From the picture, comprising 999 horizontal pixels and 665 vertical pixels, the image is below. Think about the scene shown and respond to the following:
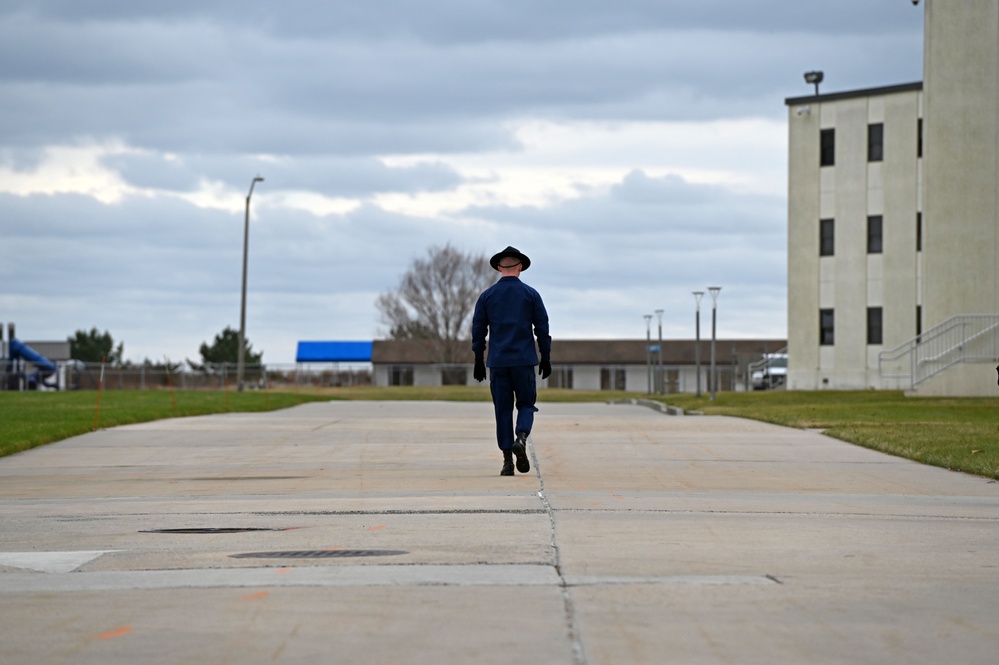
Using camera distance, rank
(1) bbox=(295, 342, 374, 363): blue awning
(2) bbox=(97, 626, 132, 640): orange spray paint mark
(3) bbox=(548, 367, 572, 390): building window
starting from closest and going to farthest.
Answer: (2) bbox=(97, 626, 132, 640): orange spray paint mark, (3) bbox=(548, 367, 572, 390): building window, (1) bbox=(295, 342, 374, 363): blue awning

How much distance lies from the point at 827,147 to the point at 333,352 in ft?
172

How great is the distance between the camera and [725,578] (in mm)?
6320

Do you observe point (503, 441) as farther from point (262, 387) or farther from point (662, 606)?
point (262, 387)

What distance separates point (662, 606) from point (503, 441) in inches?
254

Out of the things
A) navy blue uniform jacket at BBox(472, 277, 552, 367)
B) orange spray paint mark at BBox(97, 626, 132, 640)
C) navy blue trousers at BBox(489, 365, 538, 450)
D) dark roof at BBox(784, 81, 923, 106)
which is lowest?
orange spray paint mark at BBox(97, 626, 132, 640)

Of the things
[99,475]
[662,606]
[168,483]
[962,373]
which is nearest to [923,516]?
[662,606]

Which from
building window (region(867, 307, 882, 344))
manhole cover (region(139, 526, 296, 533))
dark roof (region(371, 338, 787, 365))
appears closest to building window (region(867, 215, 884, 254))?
building window (region(867, 307, 882, 344))

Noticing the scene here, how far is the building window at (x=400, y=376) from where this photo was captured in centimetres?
10012

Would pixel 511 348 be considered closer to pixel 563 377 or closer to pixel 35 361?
pixel 35 361

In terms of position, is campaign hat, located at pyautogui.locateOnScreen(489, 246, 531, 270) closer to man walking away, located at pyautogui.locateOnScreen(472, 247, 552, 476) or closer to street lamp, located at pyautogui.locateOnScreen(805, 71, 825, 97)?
man walking away, located at pyautogui.locateOnScreen(472, 247, 552, 476)

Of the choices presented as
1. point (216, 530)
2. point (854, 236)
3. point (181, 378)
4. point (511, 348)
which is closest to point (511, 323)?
point (511, 348)

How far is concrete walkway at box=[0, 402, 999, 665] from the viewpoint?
5.02 metres

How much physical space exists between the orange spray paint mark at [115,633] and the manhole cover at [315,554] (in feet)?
5.89

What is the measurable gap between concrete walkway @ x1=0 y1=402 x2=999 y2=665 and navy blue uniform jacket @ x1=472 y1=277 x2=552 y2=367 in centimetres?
108
